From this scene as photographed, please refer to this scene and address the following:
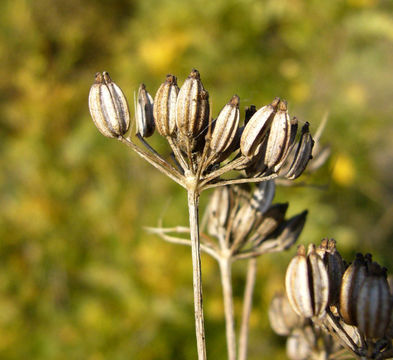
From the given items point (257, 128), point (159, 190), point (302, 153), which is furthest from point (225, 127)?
point (159, 190)

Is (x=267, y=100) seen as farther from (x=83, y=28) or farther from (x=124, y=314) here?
(x=83, y=28)

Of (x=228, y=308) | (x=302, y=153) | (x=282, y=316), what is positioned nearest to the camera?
(x=302, y=153)

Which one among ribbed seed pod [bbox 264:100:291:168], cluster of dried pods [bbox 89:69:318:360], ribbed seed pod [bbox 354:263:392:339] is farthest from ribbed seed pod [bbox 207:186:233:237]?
ribbed seed pod [bbox 354:263:392:339]

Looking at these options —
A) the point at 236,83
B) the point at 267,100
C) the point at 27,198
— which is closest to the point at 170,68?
the point at 236,83

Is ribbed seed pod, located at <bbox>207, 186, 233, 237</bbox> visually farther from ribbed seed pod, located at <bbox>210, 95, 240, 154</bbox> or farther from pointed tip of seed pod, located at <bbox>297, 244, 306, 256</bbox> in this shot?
pointed tip of seed pod, located at <bbox>297, 244, 306, 256</bbox>

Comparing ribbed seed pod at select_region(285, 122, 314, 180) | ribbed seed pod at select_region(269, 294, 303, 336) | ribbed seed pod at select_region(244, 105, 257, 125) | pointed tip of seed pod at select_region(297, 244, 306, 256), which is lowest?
ribbed seed pod at select_region(269, 294, 303, 336)

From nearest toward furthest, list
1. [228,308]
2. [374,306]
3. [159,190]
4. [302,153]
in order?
1. [374,306]
2. [302,153]
3. [228,308]
4. [159,190]

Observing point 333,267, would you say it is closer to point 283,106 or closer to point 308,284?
point 308,284

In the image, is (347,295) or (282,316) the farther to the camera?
(282,316)
